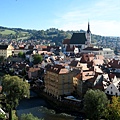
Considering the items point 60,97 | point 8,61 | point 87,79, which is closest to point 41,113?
point 60,97

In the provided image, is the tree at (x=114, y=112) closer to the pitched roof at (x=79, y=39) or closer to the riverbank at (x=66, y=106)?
the riverbank at (x=66, y=106)

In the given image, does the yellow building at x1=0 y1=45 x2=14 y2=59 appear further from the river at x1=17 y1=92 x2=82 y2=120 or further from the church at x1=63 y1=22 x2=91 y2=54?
the river at x1=17 y1=92 x2=82 y2=120

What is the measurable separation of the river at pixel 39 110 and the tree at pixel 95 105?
16.2 ft

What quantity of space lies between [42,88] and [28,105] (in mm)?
9805

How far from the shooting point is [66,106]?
131 ft

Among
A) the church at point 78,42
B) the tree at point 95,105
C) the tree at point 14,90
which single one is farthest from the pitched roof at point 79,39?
the tree at point 95,105

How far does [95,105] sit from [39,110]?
10.8m

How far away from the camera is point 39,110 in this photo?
37938 millimetres

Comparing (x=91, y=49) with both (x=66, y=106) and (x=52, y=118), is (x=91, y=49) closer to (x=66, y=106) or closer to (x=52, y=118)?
(x=66, y=106)

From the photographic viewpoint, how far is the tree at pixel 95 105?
29.6m

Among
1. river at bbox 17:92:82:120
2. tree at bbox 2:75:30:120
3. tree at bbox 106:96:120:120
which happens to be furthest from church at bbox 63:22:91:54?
tree at bbox 106:96:120:120

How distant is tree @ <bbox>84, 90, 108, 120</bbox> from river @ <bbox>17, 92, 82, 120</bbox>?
494 cm

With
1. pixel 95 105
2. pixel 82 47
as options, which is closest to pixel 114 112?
pixel 95 105

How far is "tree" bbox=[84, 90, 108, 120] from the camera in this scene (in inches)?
1164
